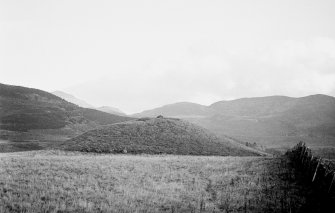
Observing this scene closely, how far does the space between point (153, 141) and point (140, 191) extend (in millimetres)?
39332

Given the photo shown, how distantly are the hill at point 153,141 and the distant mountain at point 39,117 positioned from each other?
116 feet

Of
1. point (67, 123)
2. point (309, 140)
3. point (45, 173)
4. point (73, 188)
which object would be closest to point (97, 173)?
point (45, 173)

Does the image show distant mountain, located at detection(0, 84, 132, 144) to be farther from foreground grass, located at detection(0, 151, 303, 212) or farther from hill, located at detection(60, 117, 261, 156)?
foreground grass, located at detection(0, 151, 303, 212)

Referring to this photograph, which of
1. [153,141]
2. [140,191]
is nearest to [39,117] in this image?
[153,141]

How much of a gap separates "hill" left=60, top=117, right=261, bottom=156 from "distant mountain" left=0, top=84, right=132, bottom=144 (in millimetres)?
35337

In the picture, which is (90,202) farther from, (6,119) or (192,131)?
(6,119)

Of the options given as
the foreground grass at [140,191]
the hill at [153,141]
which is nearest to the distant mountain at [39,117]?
the hill at [153,141]

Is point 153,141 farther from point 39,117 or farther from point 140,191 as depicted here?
point 39,117

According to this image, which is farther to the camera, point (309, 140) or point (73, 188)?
point (309, 140)

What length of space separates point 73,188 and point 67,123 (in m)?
103

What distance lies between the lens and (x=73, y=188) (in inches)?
675

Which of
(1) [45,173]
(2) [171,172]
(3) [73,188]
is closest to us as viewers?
(3) [73,188]

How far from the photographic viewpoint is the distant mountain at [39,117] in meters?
94.8

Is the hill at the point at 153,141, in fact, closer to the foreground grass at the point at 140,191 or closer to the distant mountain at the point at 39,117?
the foreground grass at the point at 140,191
